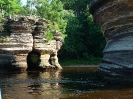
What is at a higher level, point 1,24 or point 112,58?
point 1,24

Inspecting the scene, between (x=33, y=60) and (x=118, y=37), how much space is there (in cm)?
1484

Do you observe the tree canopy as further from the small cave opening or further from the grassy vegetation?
the small cave opening

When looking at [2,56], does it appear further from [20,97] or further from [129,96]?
[129,96]

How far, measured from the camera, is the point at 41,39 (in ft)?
90.4

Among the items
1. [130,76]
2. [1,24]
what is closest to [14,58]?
[1,24]

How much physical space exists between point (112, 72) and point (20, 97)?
5121mm

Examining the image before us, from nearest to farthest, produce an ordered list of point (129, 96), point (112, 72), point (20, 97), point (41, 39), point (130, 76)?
point (129, 96)
point (20, 97)
point (130, 76)
point (112, 72)
point (41, 39)

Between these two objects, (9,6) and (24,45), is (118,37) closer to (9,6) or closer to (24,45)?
(24,45)

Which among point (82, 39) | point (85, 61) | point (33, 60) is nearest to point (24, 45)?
point (33, 60)

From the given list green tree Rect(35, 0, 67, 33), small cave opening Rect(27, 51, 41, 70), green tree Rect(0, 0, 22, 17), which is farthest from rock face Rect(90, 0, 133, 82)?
green tree Rect(35, 0, 67, 33)

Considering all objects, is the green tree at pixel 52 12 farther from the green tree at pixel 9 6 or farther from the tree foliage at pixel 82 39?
the green tree at pixel 9 6

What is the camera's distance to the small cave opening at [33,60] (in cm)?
2797

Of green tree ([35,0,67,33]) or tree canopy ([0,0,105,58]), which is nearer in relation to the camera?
green tree ([35,0,67,33])

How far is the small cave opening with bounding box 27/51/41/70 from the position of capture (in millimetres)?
27969
